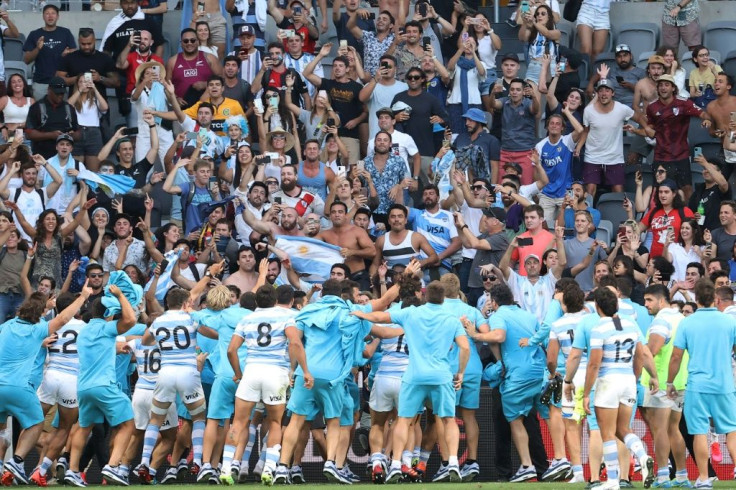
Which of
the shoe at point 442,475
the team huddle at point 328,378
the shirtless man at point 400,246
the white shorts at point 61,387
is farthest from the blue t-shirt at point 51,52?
the shoe at point 442,475

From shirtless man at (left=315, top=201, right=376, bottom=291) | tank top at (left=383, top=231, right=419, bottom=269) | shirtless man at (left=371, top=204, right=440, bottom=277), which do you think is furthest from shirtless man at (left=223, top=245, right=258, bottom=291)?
tank top at (left=383, top=231, right=419, bottom=269)

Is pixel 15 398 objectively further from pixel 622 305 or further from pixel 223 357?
pixel 622 305

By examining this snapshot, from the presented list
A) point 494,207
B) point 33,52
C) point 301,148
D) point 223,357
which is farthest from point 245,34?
point 223,357

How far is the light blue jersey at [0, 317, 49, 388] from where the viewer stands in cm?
1526

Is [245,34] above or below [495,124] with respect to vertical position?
above

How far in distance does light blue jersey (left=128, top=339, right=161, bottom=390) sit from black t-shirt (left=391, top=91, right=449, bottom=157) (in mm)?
6446

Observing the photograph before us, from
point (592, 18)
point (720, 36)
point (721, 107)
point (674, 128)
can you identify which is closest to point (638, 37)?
point (592, 18)

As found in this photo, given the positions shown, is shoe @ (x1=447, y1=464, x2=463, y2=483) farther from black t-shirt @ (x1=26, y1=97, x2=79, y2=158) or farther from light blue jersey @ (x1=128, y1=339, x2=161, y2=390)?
black t-shirt @ (x1=26, y1=97, x2=79, y2=158)

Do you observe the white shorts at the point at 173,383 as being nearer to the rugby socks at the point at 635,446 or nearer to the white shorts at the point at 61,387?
the white shorts at the point at 61,387

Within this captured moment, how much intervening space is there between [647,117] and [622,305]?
23.8 feet

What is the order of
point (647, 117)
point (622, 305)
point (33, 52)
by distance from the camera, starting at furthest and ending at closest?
1. point (33, 52)
2. point (647, 117)
3. point (622, 305)

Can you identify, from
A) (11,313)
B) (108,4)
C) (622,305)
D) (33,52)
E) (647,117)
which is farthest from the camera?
(108,4)

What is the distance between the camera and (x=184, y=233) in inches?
783

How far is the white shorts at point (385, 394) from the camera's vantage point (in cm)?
1560
